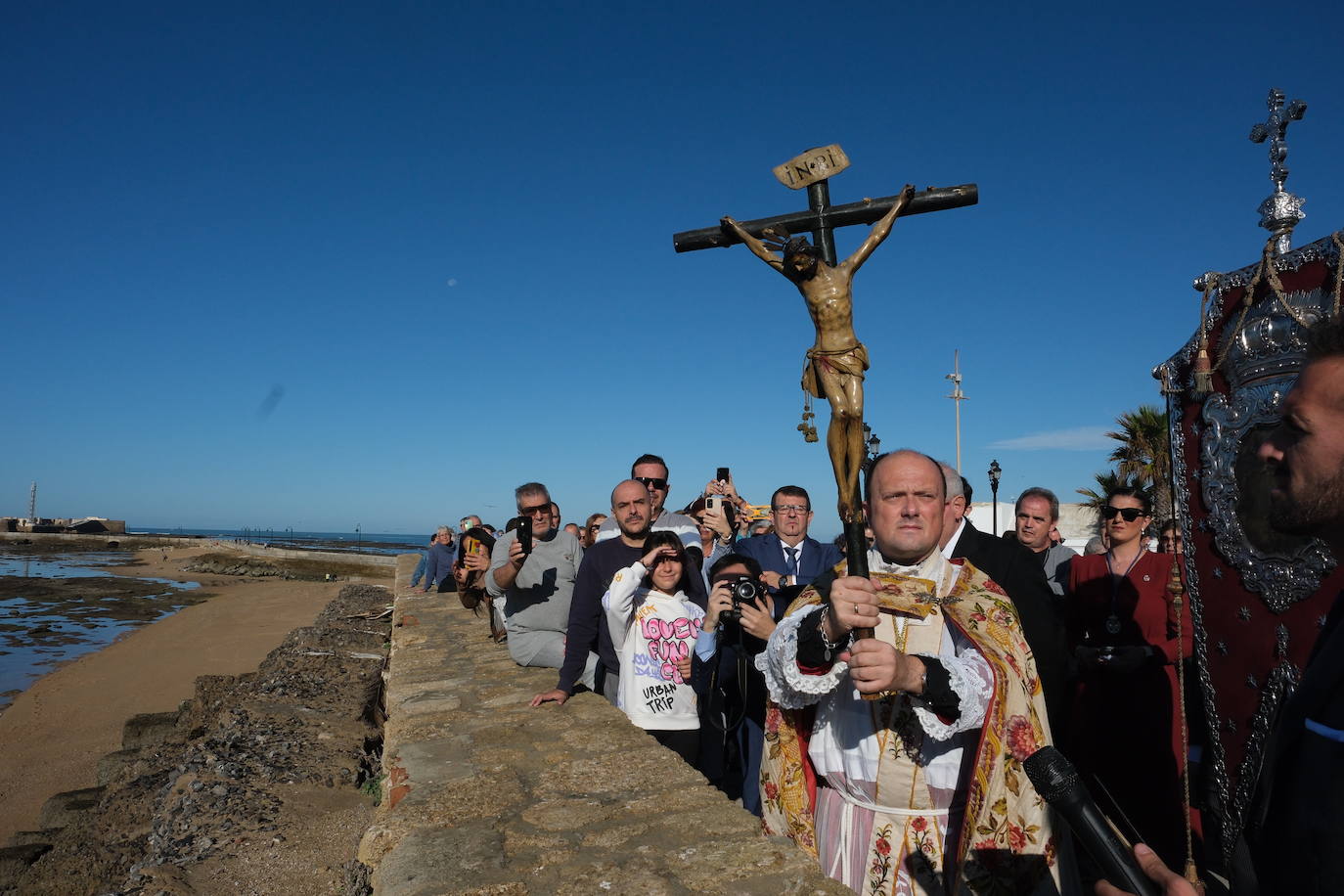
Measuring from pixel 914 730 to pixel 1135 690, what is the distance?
8.93ft

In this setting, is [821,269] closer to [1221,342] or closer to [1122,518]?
[1221,342]

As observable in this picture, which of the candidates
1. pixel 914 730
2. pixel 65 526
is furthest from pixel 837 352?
pixel 65 526

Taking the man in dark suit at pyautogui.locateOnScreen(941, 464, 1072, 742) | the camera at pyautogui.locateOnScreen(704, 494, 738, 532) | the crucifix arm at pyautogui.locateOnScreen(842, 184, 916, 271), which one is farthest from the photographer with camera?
the crucifix arm at pyautogui.locateOnScreen(842, 184, 916, 271)

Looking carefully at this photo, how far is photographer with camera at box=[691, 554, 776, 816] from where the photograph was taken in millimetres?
3287

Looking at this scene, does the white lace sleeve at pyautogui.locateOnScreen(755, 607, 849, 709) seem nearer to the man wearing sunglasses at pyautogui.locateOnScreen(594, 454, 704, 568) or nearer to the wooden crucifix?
the wooden crucifix

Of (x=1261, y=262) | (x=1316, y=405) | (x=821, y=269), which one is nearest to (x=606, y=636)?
(x=821, y=269)

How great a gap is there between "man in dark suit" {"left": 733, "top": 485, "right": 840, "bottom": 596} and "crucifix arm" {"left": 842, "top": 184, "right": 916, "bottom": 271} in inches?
103

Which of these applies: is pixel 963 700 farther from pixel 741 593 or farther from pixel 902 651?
pixel 741 593

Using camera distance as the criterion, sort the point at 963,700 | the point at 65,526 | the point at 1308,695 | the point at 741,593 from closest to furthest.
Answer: the point at 1308,695, the point at 963,700, the point at 741,593, the point at 65,526

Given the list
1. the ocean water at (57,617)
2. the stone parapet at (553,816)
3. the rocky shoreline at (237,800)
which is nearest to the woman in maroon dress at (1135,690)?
the stone parapet at (553,816)

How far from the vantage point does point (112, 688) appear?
14.6 m

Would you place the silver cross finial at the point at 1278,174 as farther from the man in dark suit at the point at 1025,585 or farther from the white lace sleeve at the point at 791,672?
the white lace sleeve at the point at 791,672

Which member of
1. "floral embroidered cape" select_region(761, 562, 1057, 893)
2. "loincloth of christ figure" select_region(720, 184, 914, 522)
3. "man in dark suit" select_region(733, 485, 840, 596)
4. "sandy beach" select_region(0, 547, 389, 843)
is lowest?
"sandy beach" select_region(0, 547, 389, 843)

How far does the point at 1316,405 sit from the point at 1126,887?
841mm
